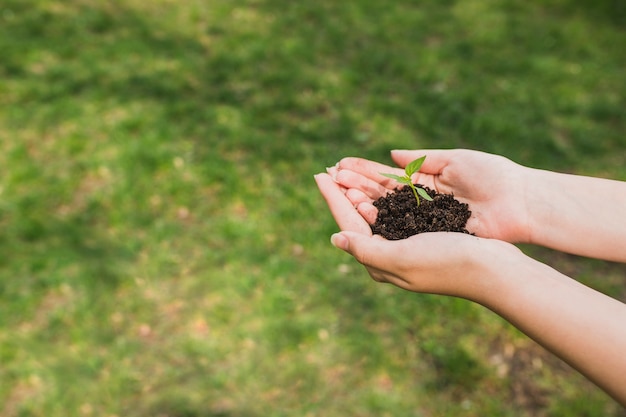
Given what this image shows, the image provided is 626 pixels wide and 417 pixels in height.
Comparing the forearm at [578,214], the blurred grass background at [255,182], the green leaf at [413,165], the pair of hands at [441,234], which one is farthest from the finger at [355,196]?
the blurred grass background at [255,182]

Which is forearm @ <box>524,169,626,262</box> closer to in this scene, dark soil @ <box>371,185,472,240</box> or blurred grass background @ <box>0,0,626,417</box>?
dark soil @ <box>371,185,472,240</box>

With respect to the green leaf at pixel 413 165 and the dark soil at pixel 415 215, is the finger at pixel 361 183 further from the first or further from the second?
the green leaf at pixel 413 165

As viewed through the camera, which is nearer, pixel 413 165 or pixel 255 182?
pixel 413 165

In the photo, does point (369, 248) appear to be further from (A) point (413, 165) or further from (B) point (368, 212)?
(A) point (413, 165)

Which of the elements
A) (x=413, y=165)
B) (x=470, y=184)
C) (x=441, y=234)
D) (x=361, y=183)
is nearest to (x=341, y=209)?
(x=361, y=183)

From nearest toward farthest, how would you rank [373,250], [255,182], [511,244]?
[373,250] < [511,244] < [255,182]

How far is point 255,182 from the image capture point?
4.84m

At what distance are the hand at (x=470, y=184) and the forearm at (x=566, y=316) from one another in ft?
1.88

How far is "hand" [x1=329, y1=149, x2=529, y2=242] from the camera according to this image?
2.79 m

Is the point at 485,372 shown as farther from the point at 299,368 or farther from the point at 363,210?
the point at 363,210

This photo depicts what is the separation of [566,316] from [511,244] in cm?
60

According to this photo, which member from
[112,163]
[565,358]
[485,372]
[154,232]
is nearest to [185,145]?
[112,163]

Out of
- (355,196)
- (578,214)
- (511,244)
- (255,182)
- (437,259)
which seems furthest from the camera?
(255,182)

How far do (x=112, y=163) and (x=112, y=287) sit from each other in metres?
1.43
